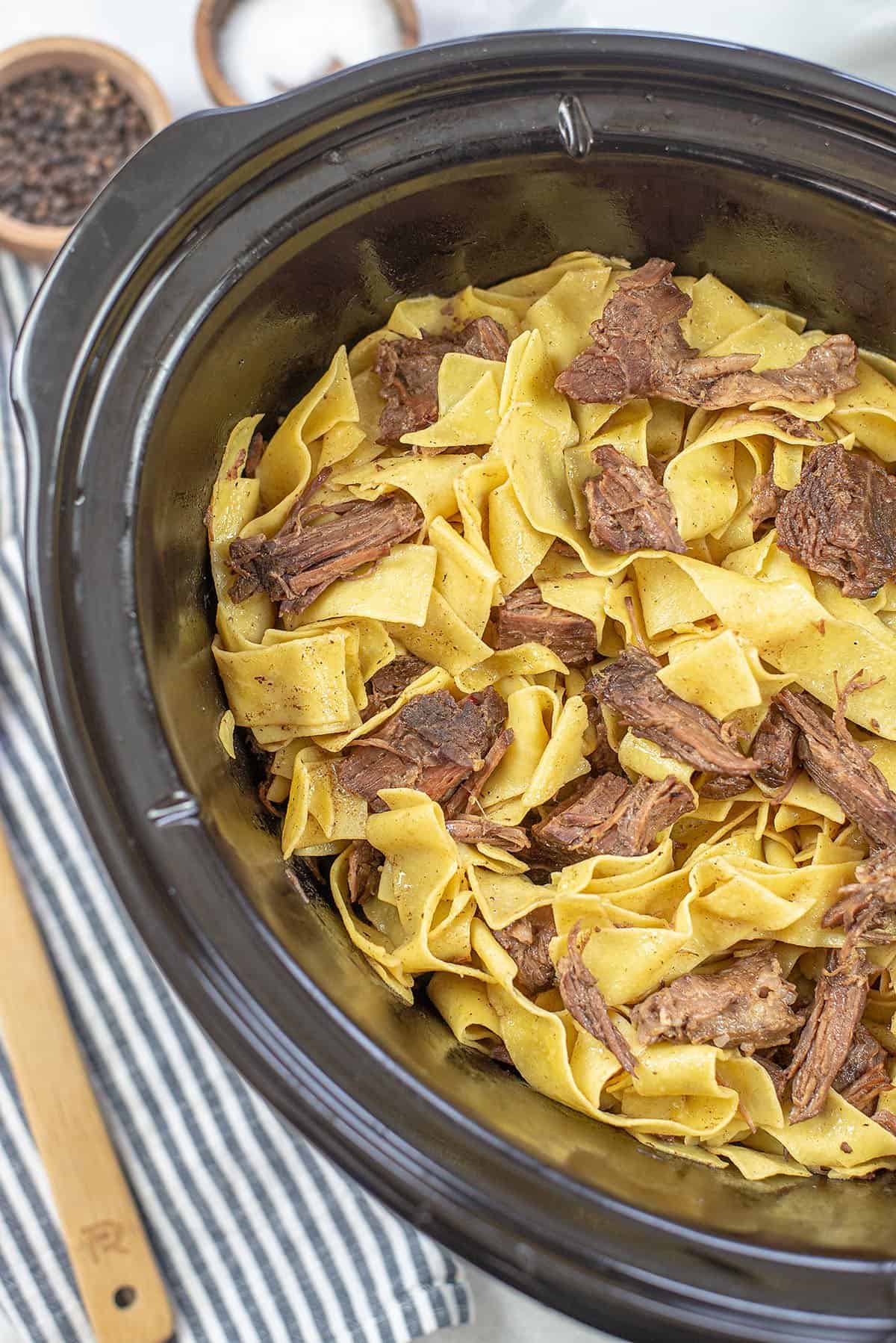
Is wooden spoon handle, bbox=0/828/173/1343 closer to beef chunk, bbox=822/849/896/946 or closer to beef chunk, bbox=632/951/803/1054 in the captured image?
beef chunk, bbox=632/951/803/1054

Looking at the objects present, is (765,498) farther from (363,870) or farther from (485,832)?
(363,870)

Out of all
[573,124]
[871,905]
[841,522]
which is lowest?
[871,905]

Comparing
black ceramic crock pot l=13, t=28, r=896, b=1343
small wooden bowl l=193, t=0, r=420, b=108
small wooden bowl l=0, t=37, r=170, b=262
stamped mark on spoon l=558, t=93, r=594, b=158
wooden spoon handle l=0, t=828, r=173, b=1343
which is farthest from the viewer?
small wooden bowl l=193, t=0, r=420, b=108

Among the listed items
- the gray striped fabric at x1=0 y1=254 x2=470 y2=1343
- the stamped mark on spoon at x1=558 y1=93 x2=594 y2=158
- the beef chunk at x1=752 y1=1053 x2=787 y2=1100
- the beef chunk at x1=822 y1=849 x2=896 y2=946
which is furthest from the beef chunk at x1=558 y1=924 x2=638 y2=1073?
the stamped mark on spoon at x1=558 y1=93 x2=594 y2=158

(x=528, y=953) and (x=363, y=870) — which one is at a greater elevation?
(x=363, y=870)

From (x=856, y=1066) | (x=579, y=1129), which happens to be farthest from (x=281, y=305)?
(x=856, y=1066)

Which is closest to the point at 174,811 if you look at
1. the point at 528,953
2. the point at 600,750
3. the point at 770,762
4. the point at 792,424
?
the point at 528,953

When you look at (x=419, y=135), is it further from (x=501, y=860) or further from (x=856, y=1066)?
(x=856, y=1066)
